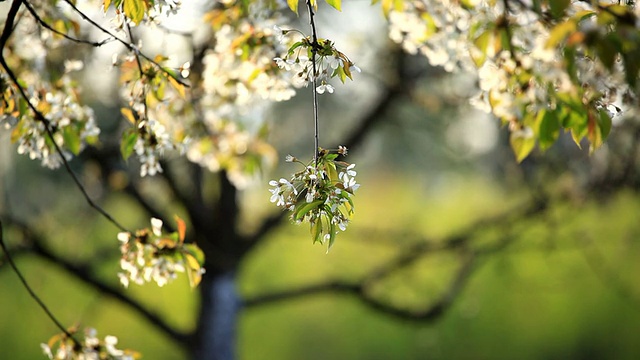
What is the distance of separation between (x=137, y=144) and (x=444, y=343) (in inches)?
377

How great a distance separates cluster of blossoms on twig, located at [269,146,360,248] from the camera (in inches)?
56.7

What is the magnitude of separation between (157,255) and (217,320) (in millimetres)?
3216

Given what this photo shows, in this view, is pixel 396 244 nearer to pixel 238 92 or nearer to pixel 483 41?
pixel 238 92

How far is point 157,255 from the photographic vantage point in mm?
1952

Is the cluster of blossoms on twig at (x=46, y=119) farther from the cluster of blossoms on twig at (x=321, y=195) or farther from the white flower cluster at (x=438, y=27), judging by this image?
the white flower cluster at (x=438, y=27)

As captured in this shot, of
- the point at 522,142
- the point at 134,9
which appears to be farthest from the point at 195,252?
the point at 522,142

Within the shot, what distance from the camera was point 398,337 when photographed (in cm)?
1130

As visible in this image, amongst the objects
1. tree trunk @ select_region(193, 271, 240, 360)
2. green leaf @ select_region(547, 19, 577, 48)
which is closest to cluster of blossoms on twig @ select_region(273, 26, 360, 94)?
green leaf @ select_region(547, 19, 577, 48)

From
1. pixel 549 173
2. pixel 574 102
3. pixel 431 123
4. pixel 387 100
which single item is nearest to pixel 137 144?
pixel 574 102

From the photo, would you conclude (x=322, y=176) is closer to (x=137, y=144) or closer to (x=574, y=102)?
(x=574, y=102)

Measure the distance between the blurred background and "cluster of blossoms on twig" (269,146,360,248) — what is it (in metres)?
1.70

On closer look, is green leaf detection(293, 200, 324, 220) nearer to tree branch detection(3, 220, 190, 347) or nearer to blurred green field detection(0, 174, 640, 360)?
tree branch detection(3, 220, 190, 347)

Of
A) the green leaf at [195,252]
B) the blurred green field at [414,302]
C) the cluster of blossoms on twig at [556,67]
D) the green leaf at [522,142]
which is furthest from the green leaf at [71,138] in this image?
the blurred green field at [414,302]

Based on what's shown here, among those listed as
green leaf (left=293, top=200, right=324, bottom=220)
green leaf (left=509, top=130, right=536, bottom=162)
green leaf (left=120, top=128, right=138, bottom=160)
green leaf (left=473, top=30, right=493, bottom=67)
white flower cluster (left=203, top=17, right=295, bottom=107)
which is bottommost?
green leaf (left=293, top=200, right=324, bottom=220)
